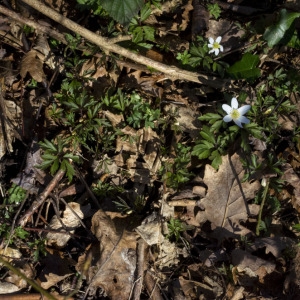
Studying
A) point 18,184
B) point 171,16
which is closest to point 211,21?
point 171,16

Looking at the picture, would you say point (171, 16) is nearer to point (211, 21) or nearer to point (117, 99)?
point (211, 21)

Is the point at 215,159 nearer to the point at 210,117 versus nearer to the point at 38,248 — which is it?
the point at 210,117

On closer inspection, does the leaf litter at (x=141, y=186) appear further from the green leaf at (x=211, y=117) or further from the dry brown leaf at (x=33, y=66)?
the green leaf at (x=211, y=117)

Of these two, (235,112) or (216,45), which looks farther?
(216,45)

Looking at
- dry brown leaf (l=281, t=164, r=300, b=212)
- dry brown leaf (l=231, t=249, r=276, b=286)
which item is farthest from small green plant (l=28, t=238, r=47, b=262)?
dry brown leaf (l=281, t=164, r=300, b=212)

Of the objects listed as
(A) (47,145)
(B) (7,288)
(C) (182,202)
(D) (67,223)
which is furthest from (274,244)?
(B) (7,288)

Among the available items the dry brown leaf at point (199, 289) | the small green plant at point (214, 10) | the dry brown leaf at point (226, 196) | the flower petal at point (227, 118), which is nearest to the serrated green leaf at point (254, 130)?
the flower petal at point (227, 118)
